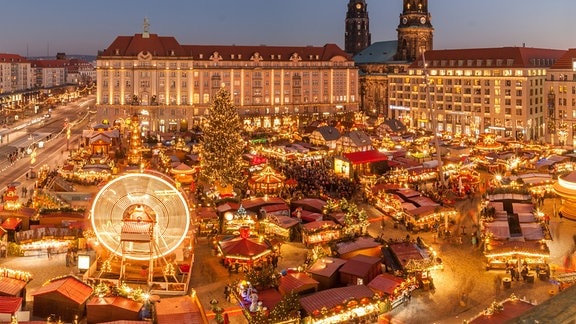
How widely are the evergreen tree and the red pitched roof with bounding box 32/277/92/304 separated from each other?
19.6 metres

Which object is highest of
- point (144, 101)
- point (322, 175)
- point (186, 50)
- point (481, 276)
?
point (186, 50)

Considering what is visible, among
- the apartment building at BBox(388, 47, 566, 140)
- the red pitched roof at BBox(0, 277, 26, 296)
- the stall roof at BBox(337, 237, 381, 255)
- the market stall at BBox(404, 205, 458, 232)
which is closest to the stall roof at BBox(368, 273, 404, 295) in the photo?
the stall roof at BBox(337, 237, 381, 255)

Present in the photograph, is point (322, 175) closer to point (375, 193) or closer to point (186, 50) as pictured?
point (375, 193)

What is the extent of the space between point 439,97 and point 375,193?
49.2 m

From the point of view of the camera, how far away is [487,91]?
2938 inches

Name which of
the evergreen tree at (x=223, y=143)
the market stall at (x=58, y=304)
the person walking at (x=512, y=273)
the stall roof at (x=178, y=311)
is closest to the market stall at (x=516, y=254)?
the person walking at (x=512, y=273)

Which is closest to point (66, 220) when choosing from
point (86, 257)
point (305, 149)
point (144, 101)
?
point (86, 257)

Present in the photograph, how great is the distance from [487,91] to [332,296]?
61761 millimetres

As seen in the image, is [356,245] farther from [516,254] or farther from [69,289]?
[69,289]

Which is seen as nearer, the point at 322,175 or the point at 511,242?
the point at 511,242

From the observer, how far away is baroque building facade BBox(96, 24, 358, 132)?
78.8m

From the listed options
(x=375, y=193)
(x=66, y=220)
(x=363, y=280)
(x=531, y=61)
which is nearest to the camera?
(x=363, y=280)

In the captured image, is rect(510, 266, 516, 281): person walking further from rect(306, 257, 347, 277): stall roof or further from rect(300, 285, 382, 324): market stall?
rect(300, 285, 382, 324): market stall

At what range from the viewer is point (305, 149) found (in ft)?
178
